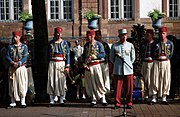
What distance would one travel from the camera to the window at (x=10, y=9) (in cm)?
3114

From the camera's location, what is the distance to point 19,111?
13.1 m

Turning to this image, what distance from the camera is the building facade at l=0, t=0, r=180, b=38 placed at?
30.2 metres

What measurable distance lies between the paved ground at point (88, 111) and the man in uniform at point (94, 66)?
355mm

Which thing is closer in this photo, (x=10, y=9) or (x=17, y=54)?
(x=17, y=54)

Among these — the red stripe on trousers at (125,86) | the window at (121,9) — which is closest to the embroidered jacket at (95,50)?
the red stripe on trousers at (125,86)

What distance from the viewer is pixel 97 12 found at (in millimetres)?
30484

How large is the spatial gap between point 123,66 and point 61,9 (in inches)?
726

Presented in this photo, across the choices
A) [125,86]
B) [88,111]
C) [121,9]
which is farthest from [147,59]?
[121,9]

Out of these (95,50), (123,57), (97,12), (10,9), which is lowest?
(123,57)

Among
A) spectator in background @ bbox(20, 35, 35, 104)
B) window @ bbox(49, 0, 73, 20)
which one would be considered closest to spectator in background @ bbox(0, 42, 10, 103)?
spectator in background @ bbox(20, 35, 35, 104)

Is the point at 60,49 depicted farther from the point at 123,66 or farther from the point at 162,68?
the point at 162,68

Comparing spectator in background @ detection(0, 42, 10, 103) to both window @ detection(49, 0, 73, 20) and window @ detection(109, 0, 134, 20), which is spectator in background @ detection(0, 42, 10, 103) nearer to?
window @ detection(49, 0, 73, 20)

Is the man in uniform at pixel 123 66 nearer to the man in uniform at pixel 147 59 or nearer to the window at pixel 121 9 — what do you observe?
the man in uniform at pixel 147 59

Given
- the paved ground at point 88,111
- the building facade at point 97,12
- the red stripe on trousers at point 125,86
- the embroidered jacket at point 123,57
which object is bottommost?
the paved ground at point 88,111
